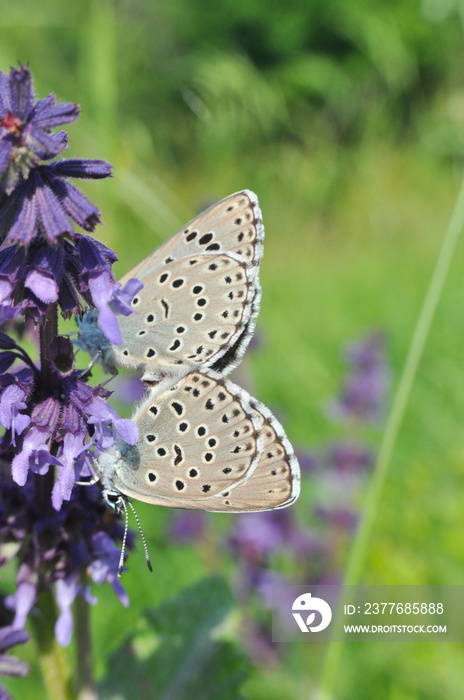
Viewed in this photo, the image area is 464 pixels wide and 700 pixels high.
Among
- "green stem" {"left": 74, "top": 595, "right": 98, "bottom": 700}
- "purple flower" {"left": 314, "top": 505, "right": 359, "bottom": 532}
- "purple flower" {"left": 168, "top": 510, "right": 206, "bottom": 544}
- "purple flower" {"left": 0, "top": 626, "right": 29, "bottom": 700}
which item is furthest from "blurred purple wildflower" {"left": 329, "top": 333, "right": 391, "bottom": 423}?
"purple flower" {"left": 0, "top": 626, "right": 29, "bottom": 700}

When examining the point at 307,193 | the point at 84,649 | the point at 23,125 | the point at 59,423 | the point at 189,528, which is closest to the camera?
the point at 23,125

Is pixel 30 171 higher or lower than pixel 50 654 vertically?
higher

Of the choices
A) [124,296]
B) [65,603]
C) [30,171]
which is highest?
[30,171]

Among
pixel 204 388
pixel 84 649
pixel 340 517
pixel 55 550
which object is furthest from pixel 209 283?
pixel 340 517

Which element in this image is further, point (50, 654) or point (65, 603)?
point (50, 654)

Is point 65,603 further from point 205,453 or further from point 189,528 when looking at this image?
point 189,528

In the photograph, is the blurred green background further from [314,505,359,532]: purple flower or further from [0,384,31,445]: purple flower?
[0,384,31,445]: purple flower

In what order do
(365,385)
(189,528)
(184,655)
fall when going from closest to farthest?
(184,655) < (189,528) < (365,385)

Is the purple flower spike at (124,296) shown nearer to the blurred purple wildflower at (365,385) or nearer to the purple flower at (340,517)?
the purple flower at (340,517)
